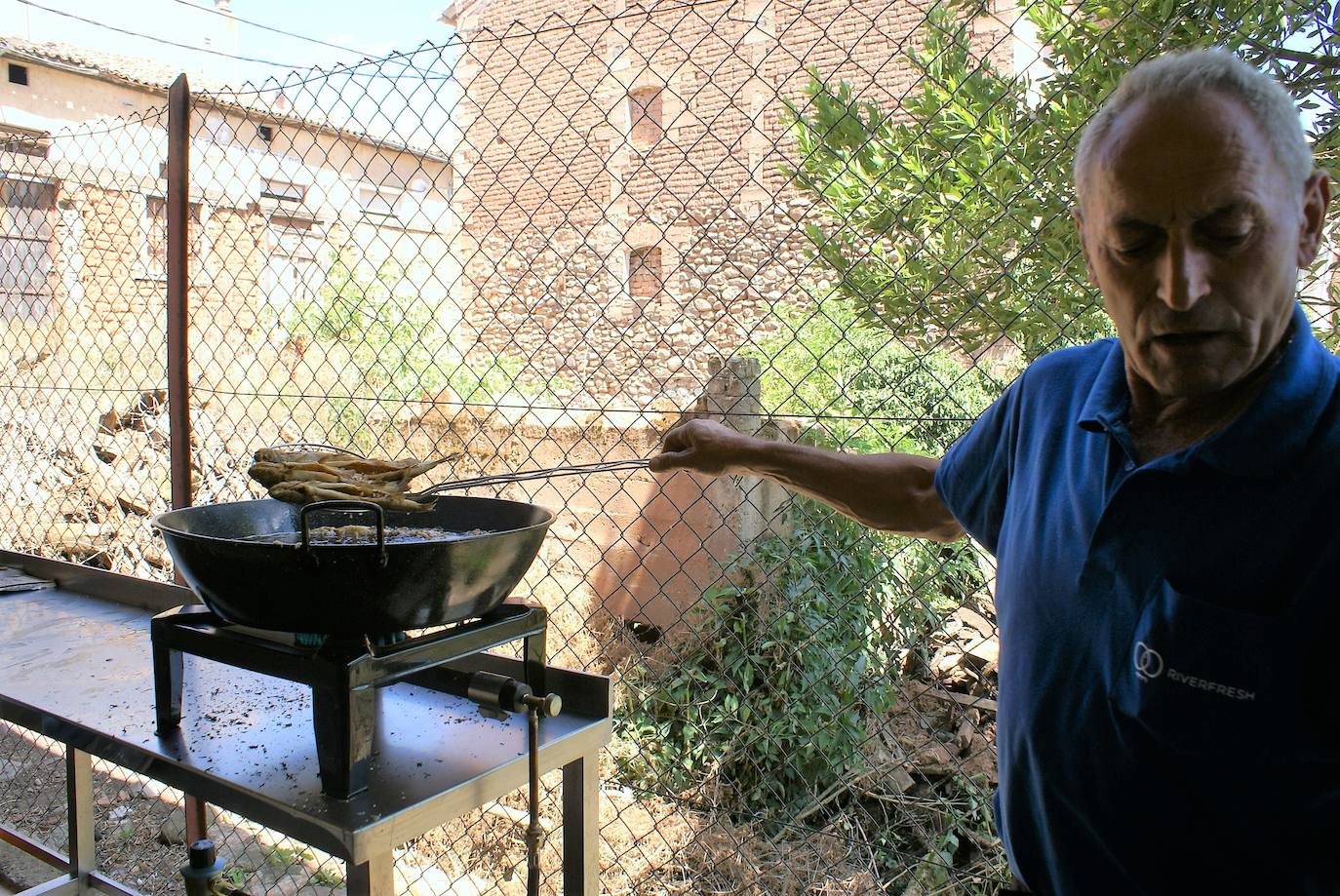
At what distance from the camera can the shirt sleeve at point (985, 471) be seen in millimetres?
1542

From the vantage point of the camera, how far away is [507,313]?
34.8ft

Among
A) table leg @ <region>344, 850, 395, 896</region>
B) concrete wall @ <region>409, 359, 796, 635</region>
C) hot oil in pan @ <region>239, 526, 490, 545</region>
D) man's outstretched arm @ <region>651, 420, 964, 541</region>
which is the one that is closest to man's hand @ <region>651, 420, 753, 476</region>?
man's outstretched arm @ <region>651, 420, 964, 541</region>

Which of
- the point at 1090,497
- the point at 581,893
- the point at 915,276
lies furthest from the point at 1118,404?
the point at 915,276

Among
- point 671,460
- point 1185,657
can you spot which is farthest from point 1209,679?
point 671,460

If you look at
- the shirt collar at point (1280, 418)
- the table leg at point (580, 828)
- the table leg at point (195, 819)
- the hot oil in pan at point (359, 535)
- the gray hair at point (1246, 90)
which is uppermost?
the gray hair at point (1246, 90)

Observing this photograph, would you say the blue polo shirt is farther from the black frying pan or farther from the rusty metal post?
the rusty metal post

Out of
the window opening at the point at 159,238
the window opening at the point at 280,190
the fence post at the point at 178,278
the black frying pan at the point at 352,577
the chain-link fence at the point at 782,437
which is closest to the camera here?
the black frying pan at the point at 352,577

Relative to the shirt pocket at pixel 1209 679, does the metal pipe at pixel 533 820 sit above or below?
below

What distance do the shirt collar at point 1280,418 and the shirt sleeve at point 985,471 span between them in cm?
39

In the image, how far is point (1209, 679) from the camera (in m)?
1.07

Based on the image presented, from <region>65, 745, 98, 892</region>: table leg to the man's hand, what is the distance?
2023 mm

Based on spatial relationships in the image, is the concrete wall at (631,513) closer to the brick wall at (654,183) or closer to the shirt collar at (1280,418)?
the brick wall at (654,183)

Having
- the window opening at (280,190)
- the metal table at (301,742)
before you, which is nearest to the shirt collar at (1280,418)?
the metal table at (301,742)

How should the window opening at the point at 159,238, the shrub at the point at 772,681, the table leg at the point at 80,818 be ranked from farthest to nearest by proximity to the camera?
the window opening at the point at 159,238, the shrub at the point at 772,681, the table leg at the point at 80,818
